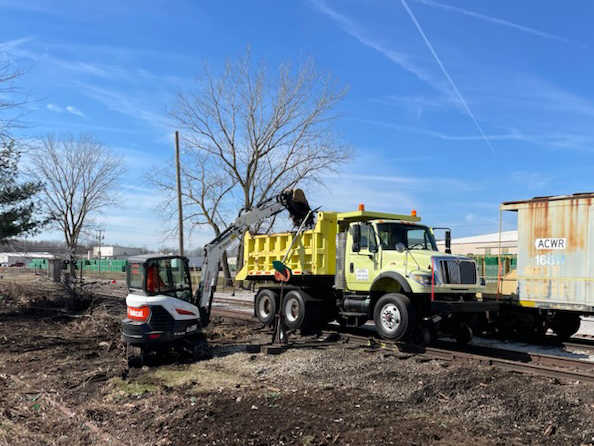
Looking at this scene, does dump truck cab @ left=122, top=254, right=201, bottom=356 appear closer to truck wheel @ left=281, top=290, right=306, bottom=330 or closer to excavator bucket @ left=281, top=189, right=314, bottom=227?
truck wheel @ left=281, top=290, right=306, bottom=330

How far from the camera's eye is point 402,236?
1227 centimetres

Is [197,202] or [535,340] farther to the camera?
[197,202]

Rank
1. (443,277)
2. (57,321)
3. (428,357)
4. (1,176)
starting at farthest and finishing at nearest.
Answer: (1,176)
(57,321)
(443,277)
(428,357)

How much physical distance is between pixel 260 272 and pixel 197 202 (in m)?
20.4

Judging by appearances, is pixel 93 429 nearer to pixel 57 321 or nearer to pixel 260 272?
pixel 260 272

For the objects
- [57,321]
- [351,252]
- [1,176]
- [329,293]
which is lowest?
[57,321]

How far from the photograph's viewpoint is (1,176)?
17.5m

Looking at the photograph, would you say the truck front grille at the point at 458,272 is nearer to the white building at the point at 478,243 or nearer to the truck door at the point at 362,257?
the truck door at the point at 362,257

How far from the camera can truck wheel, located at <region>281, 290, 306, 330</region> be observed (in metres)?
13.4

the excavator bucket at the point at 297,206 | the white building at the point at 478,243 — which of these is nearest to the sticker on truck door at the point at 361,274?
the excavator bucket at the point at 297,206

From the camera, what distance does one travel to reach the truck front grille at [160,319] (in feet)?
32.2

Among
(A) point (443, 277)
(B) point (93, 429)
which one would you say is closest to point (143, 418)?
(B) point (93, 429)

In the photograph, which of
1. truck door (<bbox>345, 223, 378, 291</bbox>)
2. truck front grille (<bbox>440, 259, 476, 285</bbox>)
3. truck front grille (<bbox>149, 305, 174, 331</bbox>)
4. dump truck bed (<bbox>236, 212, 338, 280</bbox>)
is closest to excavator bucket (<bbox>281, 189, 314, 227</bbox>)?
dump truck bed (<bbox>236, 212, 338, 280</bbox>)

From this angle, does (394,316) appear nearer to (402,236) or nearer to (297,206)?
(402,236)
